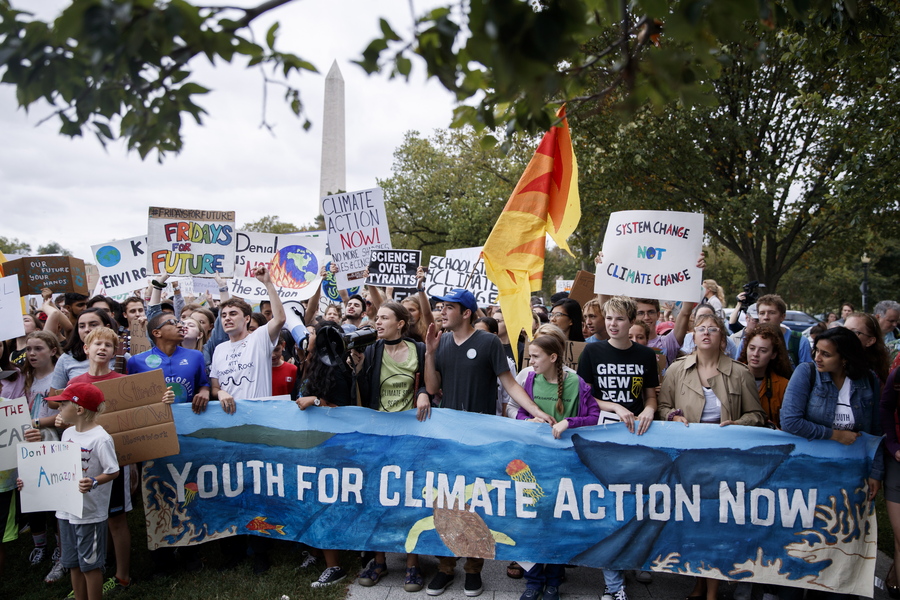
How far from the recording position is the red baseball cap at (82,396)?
3.92 m

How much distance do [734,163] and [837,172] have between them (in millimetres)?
6765

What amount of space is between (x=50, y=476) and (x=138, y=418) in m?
0.60

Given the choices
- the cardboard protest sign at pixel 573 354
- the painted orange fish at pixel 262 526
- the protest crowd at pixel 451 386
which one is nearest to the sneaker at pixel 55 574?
the protest crowd at pixel 451 386

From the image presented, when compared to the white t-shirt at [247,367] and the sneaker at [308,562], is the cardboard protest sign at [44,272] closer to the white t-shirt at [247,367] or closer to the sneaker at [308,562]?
the white t-shirt at [247,367]

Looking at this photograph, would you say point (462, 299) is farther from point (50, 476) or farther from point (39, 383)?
point (39, 383)

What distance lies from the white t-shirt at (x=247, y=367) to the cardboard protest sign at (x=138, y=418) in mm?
616

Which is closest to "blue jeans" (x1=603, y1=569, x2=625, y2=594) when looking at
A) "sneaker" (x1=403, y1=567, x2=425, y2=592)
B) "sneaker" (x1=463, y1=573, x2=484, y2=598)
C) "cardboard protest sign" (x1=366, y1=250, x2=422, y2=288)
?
"sneaker" (x1=463, y1=573, x2=484, y2=598)

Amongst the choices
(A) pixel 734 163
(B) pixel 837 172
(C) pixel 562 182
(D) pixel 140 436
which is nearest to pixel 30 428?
(D) pixel 140 436

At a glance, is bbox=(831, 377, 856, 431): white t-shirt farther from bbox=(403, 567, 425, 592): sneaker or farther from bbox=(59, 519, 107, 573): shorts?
bbox=(59, 519, 107, 573): shorts

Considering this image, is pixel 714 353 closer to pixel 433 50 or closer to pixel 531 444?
pixel 531 444

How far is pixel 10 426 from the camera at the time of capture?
440 cm

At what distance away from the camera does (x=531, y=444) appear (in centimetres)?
430

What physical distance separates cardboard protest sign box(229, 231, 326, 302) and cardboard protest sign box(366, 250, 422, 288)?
97cm

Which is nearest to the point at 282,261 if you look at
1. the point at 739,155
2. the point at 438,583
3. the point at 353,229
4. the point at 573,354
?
the point at 353,229
